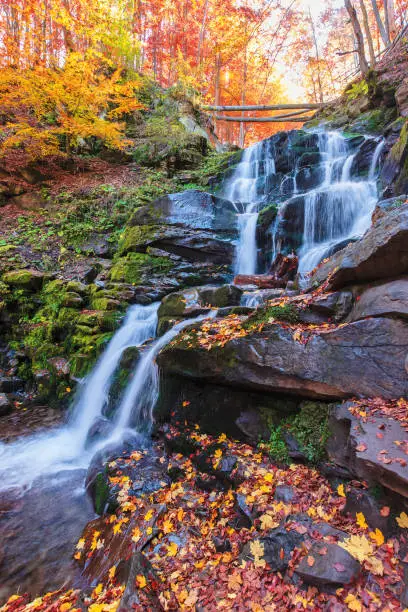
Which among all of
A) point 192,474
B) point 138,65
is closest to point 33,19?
point 138,65

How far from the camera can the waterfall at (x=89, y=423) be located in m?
5.21

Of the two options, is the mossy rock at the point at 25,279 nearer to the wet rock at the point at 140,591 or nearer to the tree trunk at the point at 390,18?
the wet rock at the point at 140,591

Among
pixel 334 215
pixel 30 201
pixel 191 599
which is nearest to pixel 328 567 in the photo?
pixel 191 599

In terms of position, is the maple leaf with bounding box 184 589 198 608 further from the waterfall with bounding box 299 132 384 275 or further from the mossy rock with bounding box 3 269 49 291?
the mossy rock with bounding box 3 269 49 291

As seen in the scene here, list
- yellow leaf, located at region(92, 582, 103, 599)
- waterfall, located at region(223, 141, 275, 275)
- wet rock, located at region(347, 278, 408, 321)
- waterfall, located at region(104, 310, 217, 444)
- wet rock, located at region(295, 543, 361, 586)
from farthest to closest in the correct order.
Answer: waterfall, located at region(223, 141, 275, 275) → waterfall, located at region(104, 310, 217, 444) → wet rock, located at region(347, 278, 408, 321) → yellow leaf, located at region(92, 582, 103, 599) → wet rock, located at region(295, 543, 361, 586)

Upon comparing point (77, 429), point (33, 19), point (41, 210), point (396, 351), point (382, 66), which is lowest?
point (77, 429)

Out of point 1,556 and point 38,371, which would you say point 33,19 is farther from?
point 1,556

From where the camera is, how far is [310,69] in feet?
78.7

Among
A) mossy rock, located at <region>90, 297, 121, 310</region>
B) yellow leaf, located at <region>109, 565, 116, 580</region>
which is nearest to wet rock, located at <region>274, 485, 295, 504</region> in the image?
yellow leaf, located at <region>109, 565, 116, 580</region>

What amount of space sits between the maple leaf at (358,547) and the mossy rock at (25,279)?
30.9 feet

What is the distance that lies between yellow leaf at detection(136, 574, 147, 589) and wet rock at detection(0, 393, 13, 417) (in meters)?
5.47

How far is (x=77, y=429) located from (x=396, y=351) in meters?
5.72

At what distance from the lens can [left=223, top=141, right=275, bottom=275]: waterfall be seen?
33.2ft

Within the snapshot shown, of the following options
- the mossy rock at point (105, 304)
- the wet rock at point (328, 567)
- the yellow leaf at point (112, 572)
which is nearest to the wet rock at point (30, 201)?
the mossy rock at point (105, 304)
